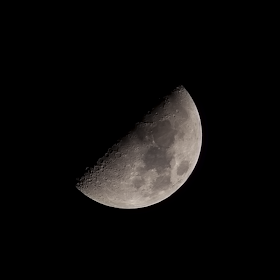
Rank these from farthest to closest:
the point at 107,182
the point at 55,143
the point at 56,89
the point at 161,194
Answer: the point at 161,194
the point at 107,182
the point at 55,143
the point at 56,89

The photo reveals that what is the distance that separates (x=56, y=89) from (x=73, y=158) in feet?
2.58

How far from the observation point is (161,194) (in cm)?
358

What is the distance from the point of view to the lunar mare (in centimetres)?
310

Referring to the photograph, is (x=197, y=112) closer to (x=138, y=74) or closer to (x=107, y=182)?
(x=138, y=74)

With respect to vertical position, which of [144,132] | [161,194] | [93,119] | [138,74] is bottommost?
[161,194]

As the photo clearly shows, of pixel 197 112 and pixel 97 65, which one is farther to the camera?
pixel 197 112

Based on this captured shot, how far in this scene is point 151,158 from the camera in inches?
123

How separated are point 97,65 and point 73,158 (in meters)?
1.06

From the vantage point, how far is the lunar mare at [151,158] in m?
3.10

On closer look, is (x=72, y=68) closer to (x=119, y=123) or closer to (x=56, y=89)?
(x=56, y=89)

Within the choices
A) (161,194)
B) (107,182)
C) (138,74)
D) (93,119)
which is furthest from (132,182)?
(138,74)

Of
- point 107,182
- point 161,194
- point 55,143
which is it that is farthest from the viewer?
point 161,194

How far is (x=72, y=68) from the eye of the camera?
2.89m

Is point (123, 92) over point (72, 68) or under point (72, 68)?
under
